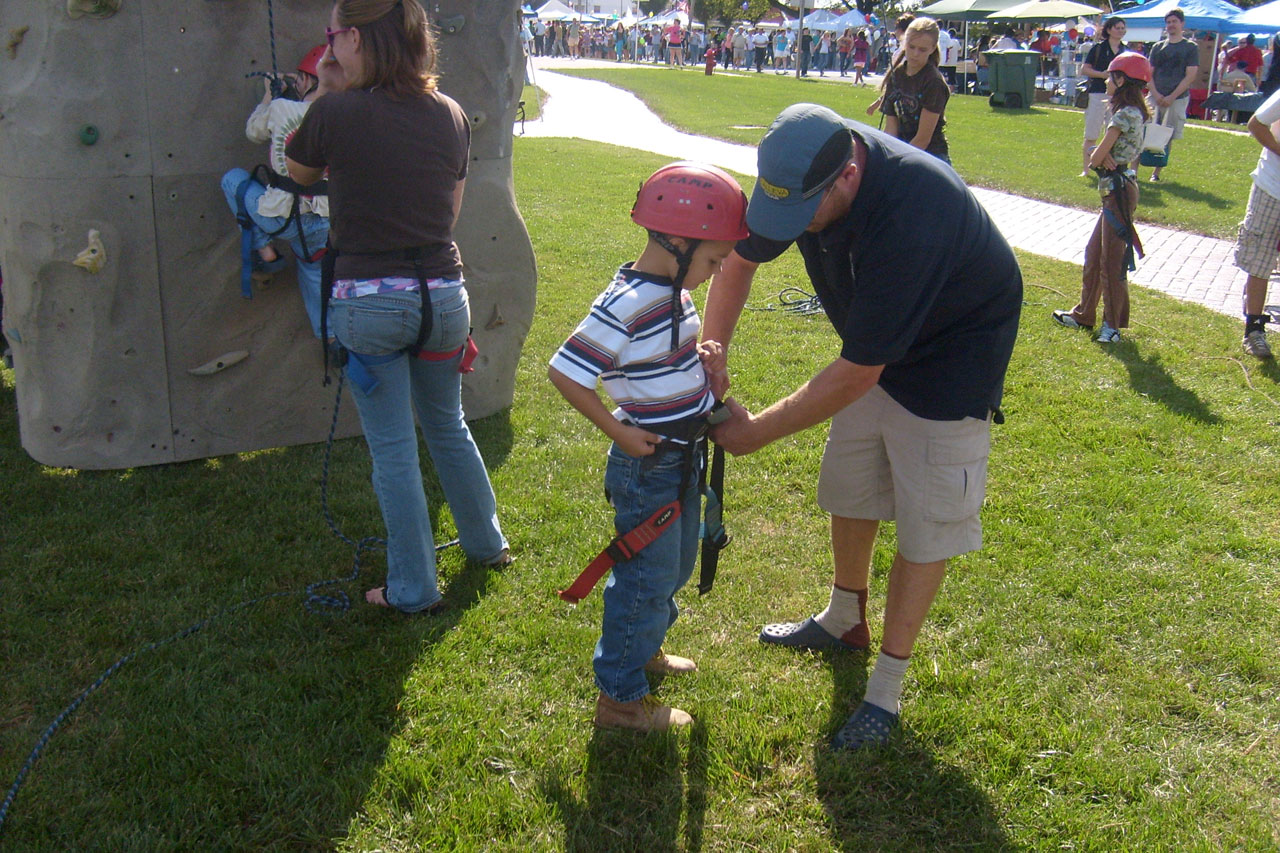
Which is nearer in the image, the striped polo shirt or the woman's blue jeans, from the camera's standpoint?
the striped polo shirt

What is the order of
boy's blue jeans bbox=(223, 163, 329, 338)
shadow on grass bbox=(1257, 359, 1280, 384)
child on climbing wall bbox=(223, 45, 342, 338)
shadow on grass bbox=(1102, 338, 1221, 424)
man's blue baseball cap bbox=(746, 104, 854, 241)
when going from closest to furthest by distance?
man's blue baseball cap bbox=(746, 104, 854, 241) < child on climbing wall bbox=(223, 45, 342, 338) < boy's blue jeans bbox=(223, 163, 329, 338) < shadow on grass bbox=(1102, 338, 1221, 424) < shadow on grass bbox=(1257, 359, 1280, 384)

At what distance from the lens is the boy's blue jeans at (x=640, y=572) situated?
9.22 feet

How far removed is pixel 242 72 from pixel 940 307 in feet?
11.0

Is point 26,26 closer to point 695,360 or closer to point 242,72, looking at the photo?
point 242,72

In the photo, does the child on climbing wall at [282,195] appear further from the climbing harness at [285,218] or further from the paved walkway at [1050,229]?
the paved walkway at [1050,229]

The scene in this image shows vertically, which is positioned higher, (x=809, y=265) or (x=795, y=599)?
(x=809, y=265)

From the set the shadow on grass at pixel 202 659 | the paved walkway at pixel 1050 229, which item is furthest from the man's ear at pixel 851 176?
the paved walkway at pixel 1050 229

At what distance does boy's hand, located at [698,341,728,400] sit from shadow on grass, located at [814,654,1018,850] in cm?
115

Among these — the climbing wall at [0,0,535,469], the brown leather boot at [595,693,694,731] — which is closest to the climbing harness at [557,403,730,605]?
the brown leather boot at [595,693,694,731]

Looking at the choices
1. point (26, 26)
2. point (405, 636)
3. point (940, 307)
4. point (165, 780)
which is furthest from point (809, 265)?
point (26, 26)

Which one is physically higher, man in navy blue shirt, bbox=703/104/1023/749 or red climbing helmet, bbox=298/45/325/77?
red climbing helmet, bbox=298/45/325/77

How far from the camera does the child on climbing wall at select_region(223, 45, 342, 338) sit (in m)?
4.20

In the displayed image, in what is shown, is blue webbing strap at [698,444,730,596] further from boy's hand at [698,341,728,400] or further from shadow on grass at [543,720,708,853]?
shadow on grass at [543,720,708,853]

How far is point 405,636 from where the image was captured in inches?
138
